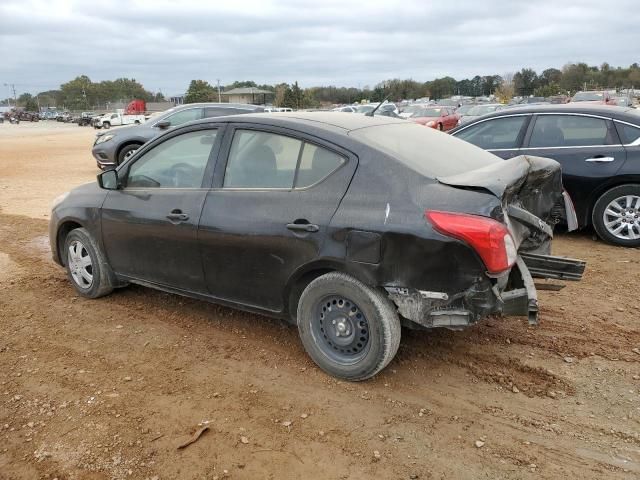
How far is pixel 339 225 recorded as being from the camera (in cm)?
338

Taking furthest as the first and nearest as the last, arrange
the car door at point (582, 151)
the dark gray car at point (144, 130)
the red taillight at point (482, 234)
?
the dark gray car at point (144, 130), the car door at point (582, 151), the red taillight at point (482, 234)

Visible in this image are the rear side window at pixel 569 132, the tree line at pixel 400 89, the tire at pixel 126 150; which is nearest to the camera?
the rear side window at pixel 569 132

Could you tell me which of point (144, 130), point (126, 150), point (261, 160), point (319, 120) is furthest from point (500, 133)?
point (126, 150)

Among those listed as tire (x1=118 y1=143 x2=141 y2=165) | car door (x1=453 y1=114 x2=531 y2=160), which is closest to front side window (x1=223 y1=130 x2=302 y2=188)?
car door (x1=453 y1=114 x2=531 y2=160)

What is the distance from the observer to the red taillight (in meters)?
3.02

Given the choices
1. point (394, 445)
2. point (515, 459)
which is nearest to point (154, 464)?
point (394, 445)

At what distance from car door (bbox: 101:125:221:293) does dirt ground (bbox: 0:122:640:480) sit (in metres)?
0.48

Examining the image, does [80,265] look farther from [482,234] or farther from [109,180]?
[482,234]

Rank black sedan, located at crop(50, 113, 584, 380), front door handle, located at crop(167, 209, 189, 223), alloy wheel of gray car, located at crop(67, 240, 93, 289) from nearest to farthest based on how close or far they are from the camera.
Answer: black sedan, located at crop(50, 113, 584, 380) < front door handle, located at crop(167, 209, 189, 223) < alloy wheel of gray car, located at crop(67, 240, 93, 289)

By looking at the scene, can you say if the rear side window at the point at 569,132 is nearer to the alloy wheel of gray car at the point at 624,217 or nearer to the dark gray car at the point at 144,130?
the alloy wheel of gray car at the point at 624,217

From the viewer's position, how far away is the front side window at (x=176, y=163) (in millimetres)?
4230

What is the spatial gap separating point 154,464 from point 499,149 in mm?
5839

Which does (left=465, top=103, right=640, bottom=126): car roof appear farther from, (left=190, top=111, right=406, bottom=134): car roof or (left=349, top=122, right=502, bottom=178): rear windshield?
(left=190, top=111, right=406, bottom=134): car roof

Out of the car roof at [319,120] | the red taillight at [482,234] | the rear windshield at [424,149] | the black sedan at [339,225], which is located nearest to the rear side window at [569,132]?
the black sedan at [339,225]
